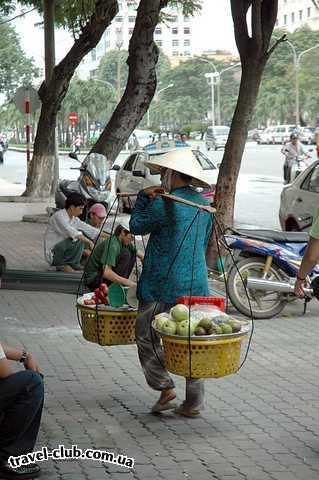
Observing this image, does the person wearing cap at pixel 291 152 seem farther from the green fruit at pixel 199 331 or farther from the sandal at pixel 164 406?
the green fruit at pixel 199 331

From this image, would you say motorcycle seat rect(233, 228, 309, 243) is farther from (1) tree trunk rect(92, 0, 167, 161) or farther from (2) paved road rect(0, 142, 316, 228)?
(2) paved road rect(0, 142, 316, 228)

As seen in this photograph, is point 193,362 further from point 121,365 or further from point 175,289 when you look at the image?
point 121,365

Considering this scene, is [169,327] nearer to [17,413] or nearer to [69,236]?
[17,413]

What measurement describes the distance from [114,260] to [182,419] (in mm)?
2382

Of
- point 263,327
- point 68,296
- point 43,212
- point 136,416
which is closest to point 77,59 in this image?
point 43,212

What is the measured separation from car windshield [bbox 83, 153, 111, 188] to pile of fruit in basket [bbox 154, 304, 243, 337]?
35.9 feet

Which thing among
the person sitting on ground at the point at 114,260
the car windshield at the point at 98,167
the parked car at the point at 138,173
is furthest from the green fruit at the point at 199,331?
the parked car at the point at 138,173

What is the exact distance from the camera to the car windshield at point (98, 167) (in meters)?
16.8

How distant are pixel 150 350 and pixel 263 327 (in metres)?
3.79

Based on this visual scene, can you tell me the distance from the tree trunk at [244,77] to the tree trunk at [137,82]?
14.3 feet

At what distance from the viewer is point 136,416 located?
6.65 metres

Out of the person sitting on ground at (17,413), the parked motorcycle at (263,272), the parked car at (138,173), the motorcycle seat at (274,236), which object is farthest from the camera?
the parked car at (138,173)

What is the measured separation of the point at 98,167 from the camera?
17.1 meters

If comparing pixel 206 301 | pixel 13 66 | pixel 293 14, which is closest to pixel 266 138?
pixel 13 66
